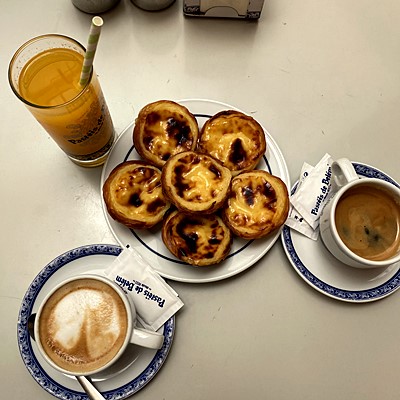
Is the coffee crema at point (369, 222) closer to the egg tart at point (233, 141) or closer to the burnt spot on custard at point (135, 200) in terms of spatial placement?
the egg tart at point (233, 141)

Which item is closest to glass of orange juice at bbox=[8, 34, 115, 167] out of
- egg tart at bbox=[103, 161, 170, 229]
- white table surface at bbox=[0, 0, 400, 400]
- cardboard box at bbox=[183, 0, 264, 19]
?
egg tart at bbox=[103, 161, 170, 229]

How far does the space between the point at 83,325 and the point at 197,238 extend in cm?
31

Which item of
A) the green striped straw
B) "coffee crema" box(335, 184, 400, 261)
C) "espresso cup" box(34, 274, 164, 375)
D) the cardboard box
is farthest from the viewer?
the cardboard box

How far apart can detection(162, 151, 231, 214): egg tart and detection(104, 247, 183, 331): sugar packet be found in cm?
17

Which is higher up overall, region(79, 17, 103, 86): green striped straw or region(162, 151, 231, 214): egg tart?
region(79, 17, 103, 86): green striped straw

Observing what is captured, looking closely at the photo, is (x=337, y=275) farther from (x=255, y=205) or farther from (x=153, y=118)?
(x=153, y=118)

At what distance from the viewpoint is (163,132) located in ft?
3.52

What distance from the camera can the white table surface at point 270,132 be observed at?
3.52ft

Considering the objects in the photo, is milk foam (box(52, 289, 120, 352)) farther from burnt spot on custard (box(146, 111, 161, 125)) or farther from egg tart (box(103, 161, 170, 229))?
burnt spot on custard (box(146, 111, 161, 125))

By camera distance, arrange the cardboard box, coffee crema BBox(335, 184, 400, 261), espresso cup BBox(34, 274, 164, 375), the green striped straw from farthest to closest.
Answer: the cardboard box, coffee crema BBox(335, 184, 400, 261), espresso cup BBox(34, 274, 164, 375), the green striped straw

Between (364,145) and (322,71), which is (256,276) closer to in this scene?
(364,145)

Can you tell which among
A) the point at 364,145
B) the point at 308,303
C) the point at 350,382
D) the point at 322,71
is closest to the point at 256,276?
the point at 308,303

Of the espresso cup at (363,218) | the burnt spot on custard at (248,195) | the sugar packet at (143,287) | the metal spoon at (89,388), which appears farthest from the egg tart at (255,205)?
the metal spoon at (89,388)

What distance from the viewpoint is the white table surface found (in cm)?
107
